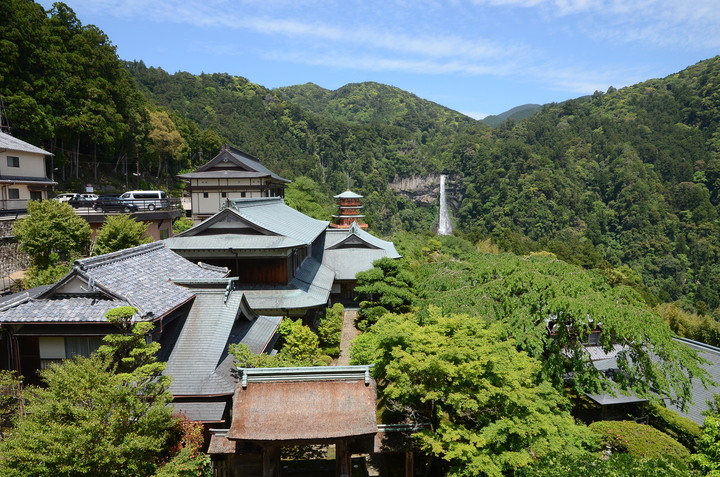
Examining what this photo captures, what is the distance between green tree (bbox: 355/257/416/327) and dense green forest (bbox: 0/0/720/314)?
2903 centimetres

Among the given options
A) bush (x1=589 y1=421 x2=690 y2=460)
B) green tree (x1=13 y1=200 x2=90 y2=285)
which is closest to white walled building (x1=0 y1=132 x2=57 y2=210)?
green tree (x1=13 y1=200 x2=90 y2=285)

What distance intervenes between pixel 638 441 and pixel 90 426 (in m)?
15.3

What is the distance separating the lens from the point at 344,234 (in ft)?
106

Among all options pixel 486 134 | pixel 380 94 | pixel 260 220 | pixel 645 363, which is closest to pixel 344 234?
pixel 260 220

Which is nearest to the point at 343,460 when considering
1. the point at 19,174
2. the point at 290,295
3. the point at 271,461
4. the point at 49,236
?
the point at 271,461

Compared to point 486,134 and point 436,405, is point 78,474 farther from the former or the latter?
point 486,134

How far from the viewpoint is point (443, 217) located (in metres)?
111

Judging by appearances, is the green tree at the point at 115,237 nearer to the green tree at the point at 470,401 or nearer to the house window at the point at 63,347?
the house window at the point at 63,347

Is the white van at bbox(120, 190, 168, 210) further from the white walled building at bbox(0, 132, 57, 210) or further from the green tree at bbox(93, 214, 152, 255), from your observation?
the green tree at bbox(93, 214, 152, 255)

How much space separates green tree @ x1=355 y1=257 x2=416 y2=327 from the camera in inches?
846

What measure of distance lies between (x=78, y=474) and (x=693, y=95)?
15688 centimetres

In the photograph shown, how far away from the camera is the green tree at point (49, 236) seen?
16938mm

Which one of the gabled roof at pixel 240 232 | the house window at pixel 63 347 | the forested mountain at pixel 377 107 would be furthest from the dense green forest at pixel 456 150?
the house window at pixel 63 347

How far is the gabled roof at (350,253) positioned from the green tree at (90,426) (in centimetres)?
1853
